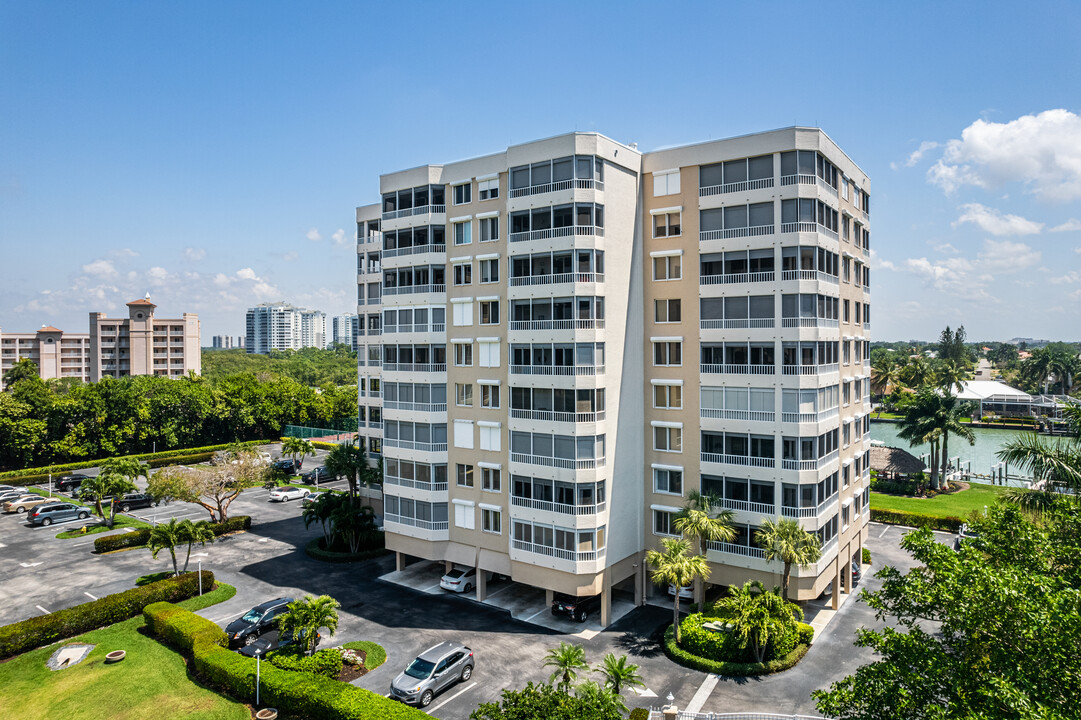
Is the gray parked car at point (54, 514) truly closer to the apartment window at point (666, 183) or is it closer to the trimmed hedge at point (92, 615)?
the trimmed hedge at point (92, 615)

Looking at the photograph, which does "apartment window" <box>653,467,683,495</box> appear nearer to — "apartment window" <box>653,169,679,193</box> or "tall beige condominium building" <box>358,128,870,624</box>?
"tall beige condominium building" <box>358,128,870,624</box>

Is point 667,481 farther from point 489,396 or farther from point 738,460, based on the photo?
point 489,396

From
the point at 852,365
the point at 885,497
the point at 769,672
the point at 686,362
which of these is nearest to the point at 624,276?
A: the point at 686,362

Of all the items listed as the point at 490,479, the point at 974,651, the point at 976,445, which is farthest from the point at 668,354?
the point at 976,445

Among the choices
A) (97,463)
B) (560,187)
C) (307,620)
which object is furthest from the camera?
(97,463)

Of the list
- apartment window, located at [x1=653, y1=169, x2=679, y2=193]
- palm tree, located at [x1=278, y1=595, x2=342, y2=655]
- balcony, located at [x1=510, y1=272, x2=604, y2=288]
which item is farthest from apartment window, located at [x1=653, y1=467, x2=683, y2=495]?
palm tree, located at [x1=278, y1=595, x2=342, y2=655]

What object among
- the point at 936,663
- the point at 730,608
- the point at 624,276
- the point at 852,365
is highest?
the point at 624,276

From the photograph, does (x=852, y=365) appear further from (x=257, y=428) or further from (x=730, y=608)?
(x=257, y=428)
